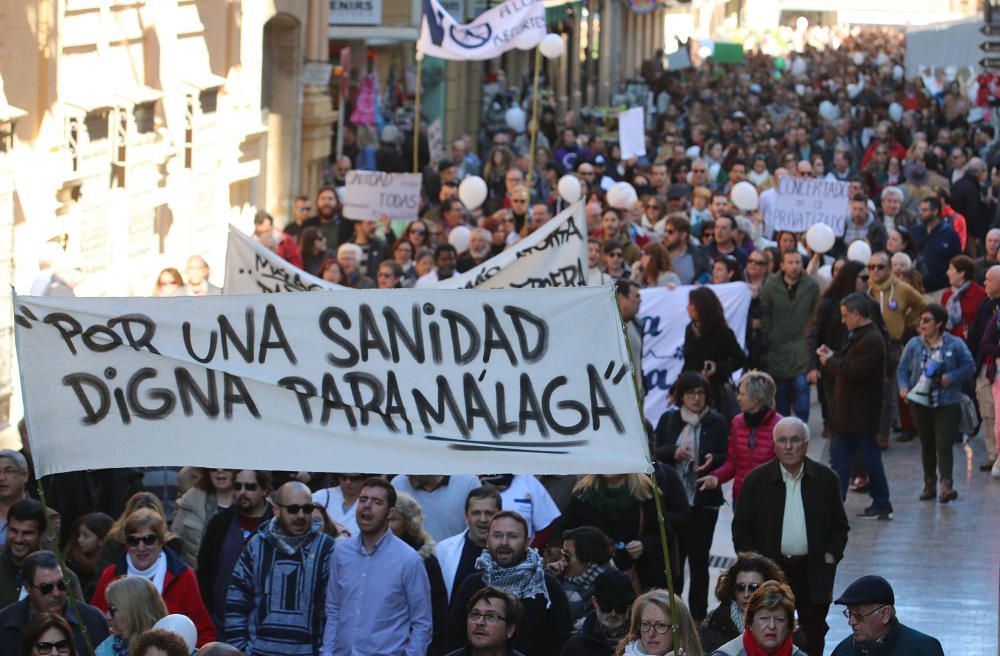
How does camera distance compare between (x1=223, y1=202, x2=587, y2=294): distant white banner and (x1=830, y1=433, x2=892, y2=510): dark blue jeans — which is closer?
(x1=223, y1=202, x2=587, y2=294): distant white banner

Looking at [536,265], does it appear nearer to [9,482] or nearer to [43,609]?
[9,482]

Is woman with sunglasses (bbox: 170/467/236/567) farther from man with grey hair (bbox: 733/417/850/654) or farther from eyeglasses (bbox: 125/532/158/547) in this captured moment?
man with grey hair (bbox: 733/417/850/654)

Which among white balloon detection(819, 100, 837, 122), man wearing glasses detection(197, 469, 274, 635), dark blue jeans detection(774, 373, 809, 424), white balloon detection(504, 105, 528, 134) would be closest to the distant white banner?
dark blue jeans detection(774, 373, 809, 424)

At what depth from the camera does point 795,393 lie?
16.5 meters

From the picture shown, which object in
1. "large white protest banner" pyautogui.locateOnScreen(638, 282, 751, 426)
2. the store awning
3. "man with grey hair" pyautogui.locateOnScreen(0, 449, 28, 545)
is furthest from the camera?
the store awning

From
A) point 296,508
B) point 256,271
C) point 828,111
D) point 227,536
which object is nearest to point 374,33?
point 828,111

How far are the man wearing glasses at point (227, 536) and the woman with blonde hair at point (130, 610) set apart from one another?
1172 millimetres

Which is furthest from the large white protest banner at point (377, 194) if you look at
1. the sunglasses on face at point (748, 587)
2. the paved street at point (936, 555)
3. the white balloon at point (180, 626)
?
the white balloon at point (180, 626)

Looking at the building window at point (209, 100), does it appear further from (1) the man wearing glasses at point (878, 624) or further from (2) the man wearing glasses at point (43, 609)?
(1) the man wearing glasses at point (878, 624)

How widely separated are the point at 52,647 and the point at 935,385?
822 centimetres

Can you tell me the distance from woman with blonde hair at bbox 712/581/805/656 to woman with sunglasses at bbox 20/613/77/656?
8.15ft

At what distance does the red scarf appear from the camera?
8.44 metres

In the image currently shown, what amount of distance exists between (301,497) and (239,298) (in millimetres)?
1139

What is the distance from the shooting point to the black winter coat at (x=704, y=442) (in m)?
12.0
